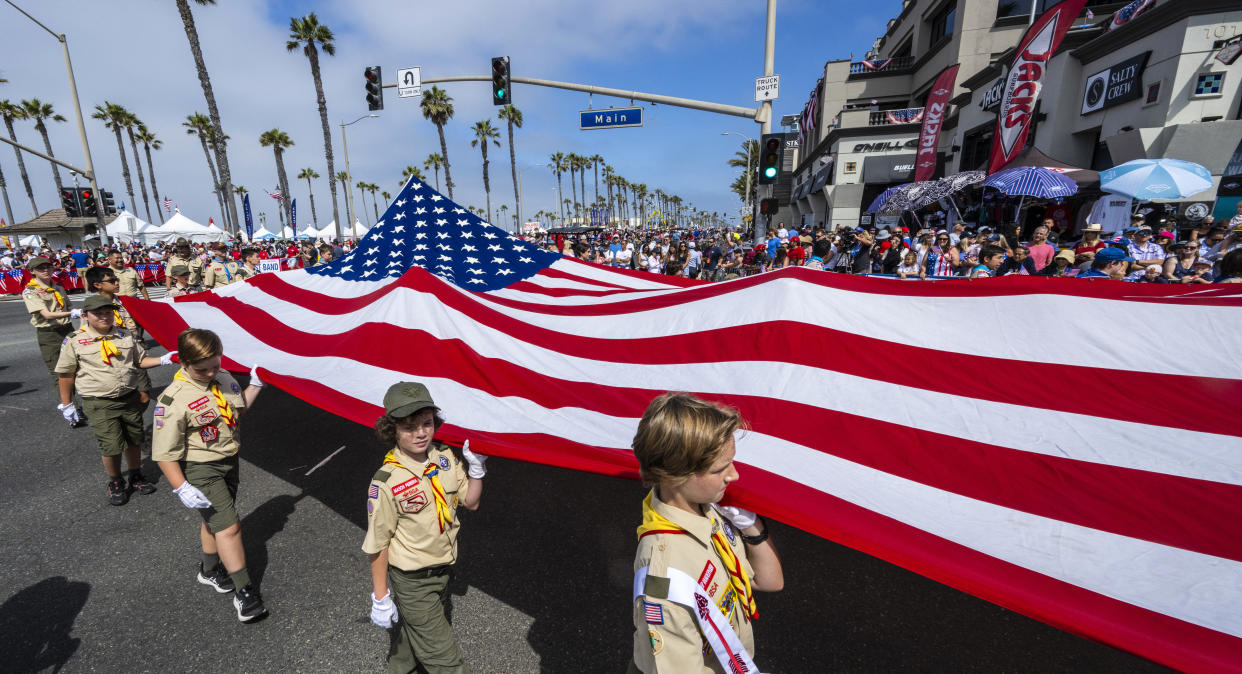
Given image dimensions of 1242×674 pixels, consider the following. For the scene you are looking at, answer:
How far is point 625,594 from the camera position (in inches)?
121

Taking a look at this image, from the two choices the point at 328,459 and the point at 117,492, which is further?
the point at 328,459

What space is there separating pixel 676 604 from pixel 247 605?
2.90m

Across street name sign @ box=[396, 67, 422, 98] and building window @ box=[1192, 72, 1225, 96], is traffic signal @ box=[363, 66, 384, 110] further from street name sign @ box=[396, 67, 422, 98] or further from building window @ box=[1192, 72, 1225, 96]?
building window @ box=[1192, 72, 1225, 96]

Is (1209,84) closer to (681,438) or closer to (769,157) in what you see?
(769,157)

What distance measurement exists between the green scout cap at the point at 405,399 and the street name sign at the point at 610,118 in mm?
10636

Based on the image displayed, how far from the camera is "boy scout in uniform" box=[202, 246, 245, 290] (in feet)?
26.1

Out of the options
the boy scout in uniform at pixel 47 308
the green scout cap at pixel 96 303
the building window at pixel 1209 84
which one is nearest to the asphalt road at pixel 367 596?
the green scout cap at pixel 96 303

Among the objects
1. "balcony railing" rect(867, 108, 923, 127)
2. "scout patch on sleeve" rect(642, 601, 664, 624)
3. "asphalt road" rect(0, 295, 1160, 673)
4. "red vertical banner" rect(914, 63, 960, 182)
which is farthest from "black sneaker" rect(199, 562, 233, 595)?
"balcony railing" rect(867, 108, 923, 127)

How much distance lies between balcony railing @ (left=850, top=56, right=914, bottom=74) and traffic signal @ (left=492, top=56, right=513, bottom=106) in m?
28.5

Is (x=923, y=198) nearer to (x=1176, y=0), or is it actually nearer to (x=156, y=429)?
(x=1176, y=0)

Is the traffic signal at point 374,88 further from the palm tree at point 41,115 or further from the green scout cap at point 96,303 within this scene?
the palm tree at point 41,115

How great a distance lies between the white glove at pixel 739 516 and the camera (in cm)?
152

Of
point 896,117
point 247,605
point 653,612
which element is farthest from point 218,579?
point 896,117

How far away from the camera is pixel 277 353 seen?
400cm
